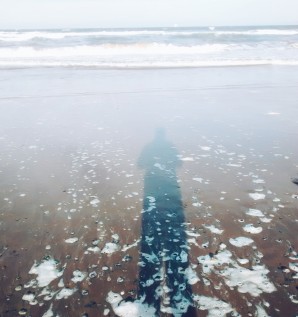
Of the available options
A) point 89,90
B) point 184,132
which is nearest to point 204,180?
point 184,132

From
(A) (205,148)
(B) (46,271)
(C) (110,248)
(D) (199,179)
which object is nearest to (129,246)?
(C) (110,248)

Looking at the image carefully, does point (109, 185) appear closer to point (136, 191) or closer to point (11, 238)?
point (136, 191)

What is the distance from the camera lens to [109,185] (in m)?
4.98

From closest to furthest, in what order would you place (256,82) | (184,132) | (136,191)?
(136,191) → (184,132) → (256,82)

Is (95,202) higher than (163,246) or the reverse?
the reverse

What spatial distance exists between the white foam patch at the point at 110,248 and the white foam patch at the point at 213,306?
108 cm

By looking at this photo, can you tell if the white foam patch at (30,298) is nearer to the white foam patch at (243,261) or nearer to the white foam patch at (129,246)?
the white foam patch at (129,246)

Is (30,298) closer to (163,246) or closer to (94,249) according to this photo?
(94,249)

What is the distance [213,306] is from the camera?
8.95ft

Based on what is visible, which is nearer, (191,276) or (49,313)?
(49,313)

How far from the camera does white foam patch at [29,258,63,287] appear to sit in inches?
118

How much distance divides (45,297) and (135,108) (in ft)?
24.2

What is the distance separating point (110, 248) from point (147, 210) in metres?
0.94

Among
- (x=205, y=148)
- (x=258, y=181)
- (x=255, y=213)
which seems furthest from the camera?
(x=205, y=148)
